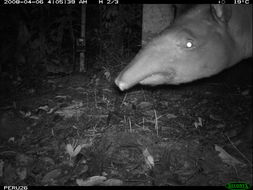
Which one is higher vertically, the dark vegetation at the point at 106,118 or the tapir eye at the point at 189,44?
the tapir eye at the point at 189,44

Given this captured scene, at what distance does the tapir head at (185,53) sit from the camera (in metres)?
2.27

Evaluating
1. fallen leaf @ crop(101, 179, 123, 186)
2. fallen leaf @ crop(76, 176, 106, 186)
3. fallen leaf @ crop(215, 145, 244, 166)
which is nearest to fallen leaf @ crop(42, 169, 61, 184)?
fallen leaf @ crop(76, 176, 106, 186)

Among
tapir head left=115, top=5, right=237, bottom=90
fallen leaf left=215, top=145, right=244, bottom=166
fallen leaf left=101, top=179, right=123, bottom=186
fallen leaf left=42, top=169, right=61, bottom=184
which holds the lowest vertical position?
fallen leaf left=42, top=169, right=61, bottom=184

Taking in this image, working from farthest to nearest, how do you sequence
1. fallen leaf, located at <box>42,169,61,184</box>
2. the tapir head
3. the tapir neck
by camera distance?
the tapir neck
fallen leaf, located at <box>42,169,61,184</box>
the tapir head

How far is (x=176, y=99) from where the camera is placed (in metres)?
4.07

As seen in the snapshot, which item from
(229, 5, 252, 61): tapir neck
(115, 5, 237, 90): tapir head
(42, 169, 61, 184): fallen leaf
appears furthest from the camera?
(229, 5, 252, 61): tapir neck

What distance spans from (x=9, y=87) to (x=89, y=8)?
2.88m

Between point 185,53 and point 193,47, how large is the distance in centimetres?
9

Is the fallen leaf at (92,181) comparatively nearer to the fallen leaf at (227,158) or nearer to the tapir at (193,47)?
the tapir at (193,47)

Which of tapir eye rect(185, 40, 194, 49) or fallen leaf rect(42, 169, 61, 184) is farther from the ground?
tapir eye rect(185, 40, 194, 49)

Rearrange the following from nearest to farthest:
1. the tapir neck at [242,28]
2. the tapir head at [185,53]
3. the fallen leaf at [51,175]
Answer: the tapir head at [185,53]
the fallen leaf at [51,175]
the tapir neck at [242,28]

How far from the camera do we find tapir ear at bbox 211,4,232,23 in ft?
7.73

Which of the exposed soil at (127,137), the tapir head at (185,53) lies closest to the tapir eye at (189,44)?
the tapir head at (185,53)

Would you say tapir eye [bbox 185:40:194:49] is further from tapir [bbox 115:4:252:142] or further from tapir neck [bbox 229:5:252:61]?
tapir neck [bbox 229:5:252:61]
